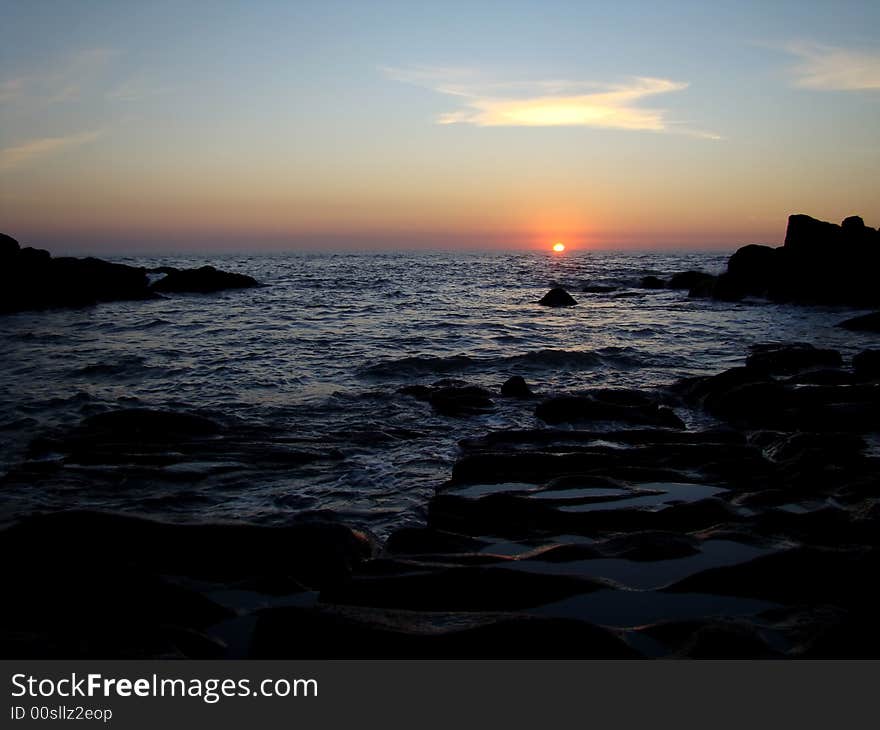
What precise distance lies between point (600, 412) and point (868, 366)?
8300mm

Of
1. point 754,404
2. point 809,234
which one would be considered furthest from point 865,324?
point 754,404

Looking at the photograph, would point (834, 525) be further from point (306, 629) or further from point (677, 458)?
point (306, 629)

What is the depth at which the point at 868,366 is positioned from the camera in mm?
15609

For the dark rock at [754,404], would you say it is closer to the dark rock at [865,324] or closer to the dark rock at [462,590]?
the dark rock at [462,590]

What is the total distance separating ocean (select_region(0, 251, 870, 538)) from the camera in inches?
348

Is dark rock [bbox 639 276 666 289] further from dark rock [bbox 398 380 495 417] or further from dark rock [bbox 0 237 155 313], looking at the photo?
dark rock [bbox 398 380 495 417]

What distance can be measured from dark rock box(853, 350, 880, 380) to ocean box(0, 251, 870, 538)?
381cm

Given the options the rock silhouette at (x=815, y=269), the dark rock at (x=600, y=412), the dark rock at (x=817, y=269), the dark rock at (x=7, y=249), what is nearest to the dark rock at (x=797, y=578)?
the dark rock at (x=600, y=412)

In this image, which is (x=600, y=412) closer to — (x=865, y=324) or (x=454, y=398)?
(x=454, y=398)

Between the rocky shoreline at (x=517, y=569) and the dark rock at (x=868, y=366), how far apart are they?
6.33m

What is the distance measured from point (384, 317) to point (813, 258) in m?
30.3

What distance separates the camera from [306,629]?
4.52 m

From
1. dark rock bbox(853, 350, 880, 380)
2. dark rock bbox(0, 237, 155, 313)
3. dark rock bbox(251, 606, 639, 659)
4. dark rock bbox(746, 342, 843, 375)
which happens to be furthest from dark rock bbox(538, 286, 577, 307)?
dark rock bbox(251, 606, 639, 659)

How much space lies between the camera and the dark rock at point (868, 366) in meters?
15.1
